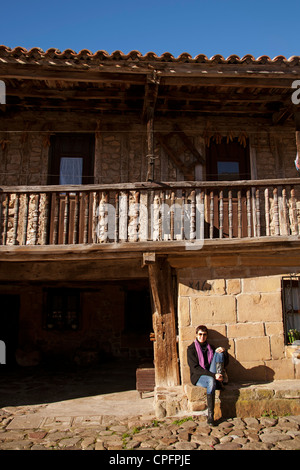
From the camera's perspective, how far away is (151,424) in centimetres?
495

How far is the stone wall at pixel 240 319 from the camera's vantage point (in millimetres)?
5543

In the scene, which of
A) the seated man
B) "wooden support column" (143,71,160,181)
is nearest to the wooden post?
"wooden support column" (143,71,160,181)

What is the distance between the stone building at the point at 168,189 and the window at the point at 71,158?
0.02 m

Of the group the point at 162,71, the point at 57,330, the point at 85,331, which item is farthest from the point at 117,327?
the point at 162,71

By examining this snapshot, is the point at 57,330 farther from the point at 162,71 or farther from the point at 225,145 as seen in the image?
the point at 162,71

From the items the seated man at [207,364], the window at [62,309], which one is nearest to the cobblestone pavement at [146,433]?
the seated man at [207,364]

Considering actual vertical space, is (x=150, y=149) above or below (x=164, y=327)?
above

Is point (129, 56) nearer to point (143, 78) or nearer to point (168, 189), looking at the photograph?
point (143, 78)

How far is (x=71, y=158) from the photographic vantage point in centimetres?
719

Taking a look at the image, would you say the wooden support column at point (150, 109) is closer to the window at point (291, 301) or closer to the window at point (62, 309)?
the window at point (291, 301)

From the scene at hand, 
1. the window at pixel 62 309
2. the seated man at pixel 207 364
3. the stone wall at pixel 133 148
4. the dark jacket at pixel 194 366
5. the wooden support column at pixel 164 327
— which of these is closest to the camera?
the seated man at pixel 207 364

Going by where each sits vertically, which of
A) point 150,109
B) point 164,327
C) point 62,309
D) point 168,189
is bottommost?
point 164,327

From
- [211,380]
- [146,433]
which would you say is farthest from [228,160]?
[146,433]

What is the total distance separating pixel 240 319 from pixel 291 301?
949 millimetres
